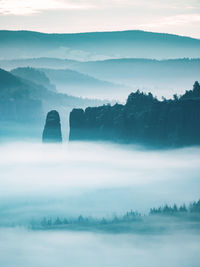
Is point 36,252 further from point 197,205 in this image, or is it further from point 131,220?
point 197,205

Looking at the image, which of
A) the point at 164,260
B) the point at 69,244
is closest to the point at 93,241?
the point at 69,244

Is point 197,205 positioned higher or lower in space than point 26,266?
higher

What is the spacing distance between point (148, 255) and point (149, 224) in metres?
13.6

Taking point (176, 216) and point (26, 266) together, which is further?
point (176, 216)

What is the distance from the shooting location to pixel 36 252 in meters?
196

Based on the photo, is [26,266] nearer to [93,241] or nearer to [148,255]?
[93,241]

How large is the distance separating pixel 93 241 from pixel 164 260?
2013 cm

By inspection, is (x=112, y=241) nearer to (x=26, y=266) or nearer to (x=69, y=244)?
(x=69, y=244)

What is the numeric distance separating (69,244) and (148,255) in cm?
2084

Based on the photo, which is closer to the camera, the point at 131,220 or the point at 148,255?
the point at 148,255

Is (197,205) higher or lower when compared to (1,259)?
higher

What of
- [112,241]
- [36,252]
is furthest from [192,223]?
[36,252]

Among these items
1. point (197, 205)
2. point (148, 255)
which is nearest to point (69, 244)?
point (148, 255)

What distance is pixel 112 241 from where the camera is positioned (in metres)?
195
